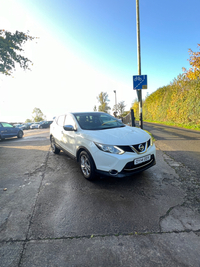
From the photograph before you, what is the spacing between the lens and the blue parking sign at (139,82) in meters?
7.77

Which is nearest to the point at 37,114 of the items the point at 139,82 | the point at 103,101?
the point at 103,101

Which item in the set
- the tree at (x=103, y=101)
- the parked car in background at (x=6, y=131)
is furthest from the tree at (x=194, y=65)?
the tree at (x=103, y=101)

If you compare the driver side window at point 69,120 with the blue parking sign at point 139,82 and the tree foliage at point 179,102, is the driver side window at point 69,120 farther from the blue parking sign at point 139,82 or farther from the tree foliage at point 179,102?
the tree foliage at point 179,102

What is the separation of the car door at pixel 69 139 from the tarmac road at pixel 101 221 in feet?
2.61

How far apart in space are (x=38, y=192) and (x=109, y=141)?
1893mm

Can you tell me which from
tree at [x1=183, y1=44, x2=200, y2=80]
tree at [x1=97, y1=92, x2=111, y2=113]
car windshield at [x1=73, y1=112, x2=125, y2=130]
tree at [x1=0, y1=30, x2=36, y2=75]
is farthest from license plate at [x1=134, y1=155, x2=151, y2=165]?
tree at [x1=97, y1=92, x2=111, y2=113]

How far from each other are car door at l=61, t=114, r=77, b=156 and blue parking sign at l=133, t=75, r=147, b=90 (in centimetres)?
507

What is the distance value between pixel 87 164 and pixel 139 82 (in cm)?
633

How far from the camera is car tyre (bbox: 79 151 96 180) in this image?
304 centimetres

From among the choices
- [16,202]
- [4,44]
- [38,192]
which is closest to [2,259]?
[16,202]

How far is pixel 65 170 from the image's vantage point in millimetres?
4098

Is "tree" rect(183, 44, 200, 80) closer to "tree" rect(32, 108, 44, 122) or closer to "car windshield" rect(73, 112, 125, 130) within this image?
"car windshield" rect(73, 112, 125, 130)

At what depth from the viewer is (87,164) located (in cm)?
329

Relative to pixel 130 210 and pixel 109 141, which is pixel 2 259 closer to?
pixel 130 210
